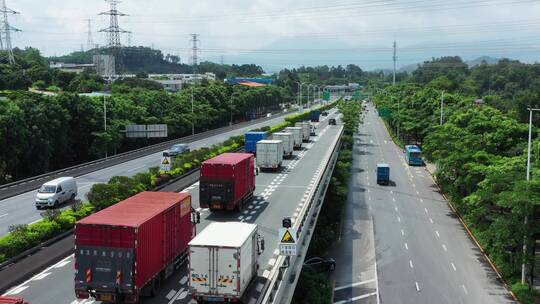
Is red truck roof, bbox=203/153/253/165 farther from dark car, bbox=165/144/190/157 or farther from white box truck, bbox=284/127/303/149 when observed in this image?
white box truck, bbox=284/127/303/149

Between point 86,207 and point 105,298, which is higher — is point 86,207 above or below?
above

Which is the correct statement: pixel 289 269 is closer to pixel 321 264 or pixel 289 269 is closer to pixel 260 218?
pixel 260 218

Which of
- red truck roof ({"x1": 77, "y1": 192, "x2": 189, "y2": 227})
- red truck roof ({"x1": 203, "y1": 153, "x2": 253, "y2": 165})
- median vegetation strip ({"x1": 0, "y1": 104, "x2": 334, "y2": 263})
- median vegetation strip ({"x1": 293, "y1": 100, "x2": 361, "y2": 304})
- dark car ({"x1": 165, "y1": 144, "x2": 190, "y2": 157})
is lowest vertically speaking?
median vegetation strip ({"x1": 293, "y1": 100, "x2": 361, "y2": 304})

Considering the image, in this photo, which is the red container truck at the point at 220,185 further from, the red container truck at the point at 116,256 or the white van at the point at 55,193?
the red container truck at the point at 116,256

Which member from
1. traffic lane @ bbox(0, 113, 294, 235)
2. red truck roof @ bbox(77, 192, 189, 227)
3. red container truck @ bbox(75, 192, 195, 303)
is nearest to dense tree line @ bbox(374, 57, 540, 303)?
red truck roof @ bbox(77, 192, 189, 227)

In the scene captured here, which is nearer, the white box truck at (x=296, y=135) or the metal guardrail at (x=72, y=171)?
the metal guardrail at (x=72, y=171)

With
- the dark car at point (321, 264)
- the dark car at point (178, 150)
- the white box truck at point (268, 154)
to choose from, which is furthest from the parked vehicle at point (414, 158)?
the dark car at point (321, 264)

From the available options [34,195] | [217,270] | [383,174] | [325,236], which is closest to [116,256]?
[217,270]
